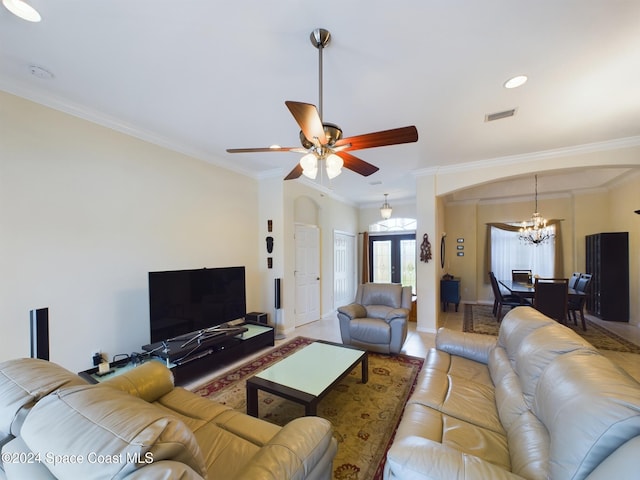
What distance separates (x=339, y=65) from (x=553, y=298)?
514 centimetres

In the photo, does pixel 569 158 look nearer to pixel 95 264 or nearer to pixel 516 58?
pixel 516 58

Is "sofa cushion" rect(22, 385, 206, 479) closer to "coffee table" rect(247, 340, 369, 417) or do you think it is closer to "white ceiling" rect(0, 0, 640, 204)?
"coffee table" rect(247, 340, 369, 417)

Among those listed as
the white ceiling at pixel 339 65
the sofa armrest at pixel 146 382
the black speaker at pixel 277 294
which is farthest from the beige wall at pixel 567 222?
the sofa armrest at pixel 146 382

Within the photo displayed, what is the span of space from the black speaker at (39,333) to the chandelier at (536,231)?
7.73 meters

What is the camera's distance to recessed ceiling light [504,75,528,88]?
2.20 m

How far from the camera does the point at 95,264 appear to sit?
2.72 m

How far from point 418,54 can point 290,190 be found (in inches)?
123

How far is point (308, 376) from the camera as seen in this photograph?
230 cm

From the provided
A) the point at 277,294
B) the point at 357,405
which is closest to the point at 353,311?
the point at 277,294

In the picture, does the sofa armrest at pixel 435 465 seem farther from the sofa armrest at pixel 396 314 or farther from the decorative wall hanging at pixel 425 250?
the decorative wall hanging at pixel 425 250

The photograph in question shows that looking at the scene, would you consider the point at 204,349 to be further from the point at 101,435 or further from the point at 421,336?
the point at 421,336

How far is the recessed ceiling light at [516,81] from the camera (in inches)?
86.7

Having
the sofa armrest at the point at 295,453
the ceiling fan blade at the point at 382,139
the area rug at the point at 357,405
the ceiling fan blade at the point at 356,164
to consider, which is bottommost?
the area rug at the point at 357,405

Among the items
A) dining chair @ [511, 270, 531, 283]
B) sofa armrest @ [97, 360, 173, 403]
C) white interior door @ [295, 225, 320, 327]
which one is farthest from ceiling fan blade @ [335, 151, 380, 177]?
dining chair @ [511, 270, 531, 283]
